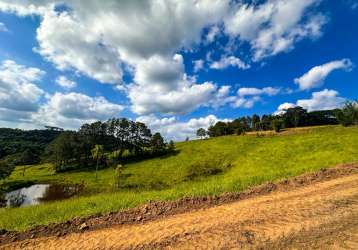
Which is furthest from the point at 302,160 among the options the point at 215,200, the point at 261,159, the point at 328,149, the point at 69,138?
the point at 69,138

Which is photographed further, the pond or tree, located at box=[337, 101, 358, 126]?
tree, located at box=[337, 101, 358, 126]

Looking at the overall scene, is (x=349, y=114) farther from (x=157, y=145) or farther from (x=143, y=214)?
(x=143, y=214)

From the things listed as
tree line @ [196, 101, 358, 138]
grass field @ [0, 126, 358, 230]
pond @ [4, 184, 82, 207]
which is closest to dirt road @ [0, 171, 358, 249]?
grass field @ [0, 126, 358, 230]

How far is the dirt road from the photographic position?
29.1 feet

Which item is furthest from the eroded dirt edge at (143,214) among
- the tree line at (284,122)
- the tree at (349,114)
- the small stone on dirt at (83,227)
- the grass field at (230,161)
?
the tree line at (284,122)

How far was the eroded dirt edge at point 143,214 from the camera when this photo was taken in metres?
11.3

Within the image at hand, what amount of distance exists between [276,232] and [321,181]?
972 centimetres

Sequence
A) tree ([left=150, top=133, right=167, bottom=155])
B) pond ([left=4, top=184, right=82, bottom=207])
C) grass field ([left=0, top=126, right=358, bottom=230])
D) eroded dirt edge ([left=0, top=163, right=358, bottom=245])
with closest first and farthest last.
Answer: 1. eroded dirt edge ([left=0, top=163, right=358, bottom=245])
2. grass field ([left=0, top=126, right=358, bottom=230])
3. pond ([left=4, top=184, right=82, bottom=207])
4. tree ([left=150, top=133, right=167, bottom=155])

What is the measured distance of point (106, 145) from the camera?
355 feet

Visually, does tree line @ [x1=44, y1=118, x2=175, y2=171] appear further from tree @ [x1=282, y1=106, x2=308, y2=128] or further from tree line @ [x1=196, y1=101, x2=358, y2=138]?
tree @ [x1=282, y1=106, x2=308, y2=128]

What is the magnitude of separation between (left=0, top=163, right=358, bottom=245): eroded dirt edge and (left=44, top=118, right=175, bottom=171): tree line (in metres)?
72.1

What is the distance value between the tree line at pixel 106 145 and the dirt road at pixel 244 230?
7580 cm

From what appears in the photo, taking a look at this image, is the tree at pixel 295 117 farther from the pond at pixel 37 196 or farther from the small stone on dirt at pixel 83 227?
the small stone on dirt at pixel 83 227

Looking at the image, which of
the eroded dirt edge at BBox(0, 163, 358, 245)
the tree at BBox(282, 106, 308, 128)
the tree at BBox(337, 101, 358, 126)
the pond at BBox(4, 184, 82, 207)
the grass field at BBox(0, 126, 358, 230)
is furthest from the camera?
the tree at BBox(282, 106, 308, 128)
